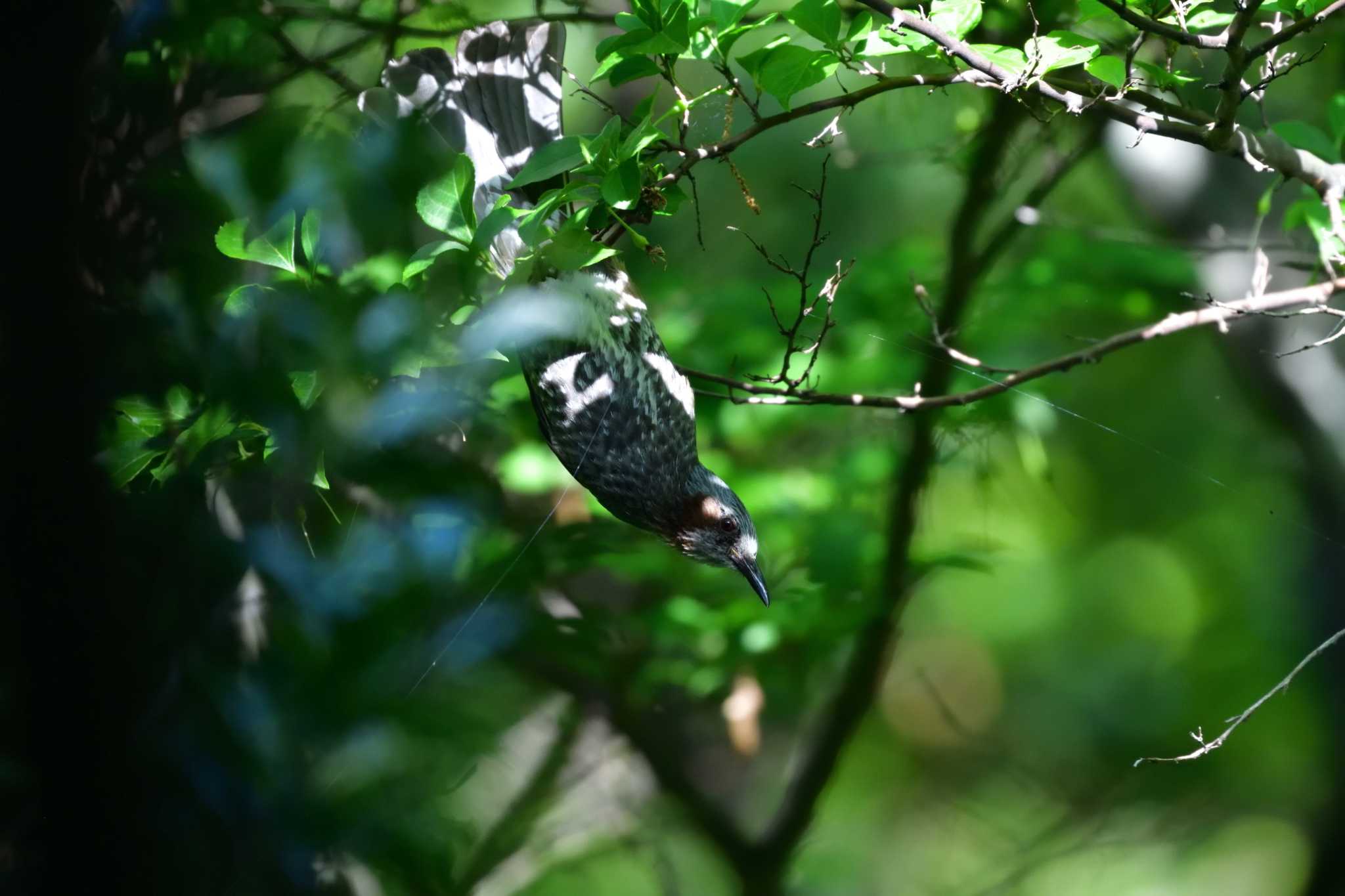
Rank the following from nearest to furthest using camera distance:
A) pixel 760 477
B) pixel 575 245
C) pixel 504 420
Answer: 1. pixel 575 245
2. pixel 504 420
3. pixel 760 477

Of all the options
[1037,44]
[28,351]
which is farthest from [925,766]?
[28,351]

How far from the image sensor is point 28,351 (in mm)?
588

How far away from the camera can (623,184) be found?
1.73 ft

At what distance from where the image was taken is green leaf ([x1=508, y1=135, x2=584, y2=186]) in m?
0.54

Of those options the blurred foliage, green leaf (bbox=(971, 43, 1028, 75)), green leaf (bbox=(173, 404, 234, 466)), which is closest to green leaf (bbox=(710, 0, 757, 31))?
the blurred foliage

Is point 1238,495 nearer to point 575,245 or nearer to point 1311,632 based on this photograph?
point 1311,632

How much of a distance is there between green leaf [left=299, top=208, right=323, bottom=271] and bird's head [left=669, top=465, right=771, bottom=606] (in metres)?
0.30

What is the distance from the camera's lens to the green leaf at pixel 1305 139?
0.78m

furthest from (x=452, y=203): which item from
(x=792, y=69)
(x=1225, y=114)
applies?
(x=1225, y=114)

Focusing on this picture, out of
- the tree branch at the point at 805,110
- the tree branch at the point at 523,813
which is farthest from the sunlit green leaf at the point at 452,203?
the tree branch at the point at 523,813

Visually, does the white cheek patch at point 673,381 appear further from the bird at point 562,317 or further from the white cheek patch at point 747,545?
the white cheek patch at point 747,545

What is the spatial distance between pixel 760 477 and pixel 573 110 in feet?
1.81

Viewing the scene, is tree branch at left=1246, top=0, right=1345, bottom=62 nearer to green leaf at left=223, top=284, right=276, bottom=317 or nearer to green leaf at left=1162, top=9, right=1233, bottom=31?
green leaf at left=1162, top=9, right=1233, bottom=31

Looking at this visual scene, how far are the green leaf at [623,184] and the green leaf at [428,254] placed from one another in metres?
0.07
